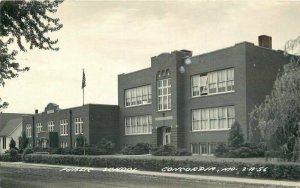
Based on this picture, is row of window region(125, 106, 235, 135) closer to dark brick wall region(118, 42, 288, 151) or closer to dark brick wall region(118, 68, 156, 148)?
dark brick wall region(118, 42, 288, 151)

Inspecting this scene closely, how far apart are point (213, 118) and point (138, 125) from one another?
12.8 meters

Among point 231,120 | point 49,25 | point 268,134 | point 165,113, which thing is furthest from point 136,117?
point 49,25

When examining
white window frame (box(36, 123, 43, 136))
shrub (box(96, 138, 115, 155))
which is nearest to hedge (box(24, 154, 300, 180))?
shrub (box(96, 138, 115, 155))

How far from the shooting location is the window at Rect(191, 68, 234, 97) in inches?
1539

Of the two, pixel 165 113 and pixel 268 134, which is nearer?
pixel 268 134

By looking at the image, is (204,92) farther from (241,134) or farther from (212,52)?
(241,134)

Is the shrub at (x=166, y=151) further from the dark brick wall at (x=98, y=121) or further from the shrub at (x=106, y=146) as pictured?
the dark brick wall at (x=98, y=121)

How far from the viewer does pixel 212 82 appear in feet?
133

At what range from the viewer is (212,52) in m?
40.4

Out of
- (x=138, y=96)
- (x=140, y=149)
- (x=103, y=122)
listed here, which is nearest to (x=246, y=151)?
(x=140, y=149)

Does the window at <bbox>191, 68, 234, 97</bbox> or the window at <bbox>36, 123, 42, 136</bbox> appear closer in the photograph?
the window at <bbox>191, 68, 234, 97</bbox>

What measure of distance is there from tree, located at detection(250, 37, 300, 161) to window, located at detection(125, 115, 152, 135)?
25962 millimetres

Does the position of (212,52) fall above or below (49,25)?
above

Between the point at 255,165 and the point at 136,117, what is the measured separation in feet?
101
